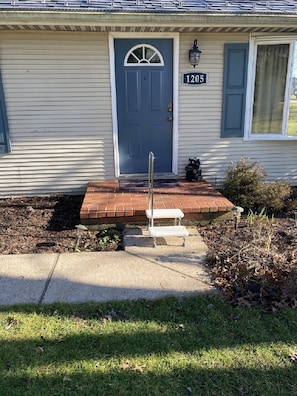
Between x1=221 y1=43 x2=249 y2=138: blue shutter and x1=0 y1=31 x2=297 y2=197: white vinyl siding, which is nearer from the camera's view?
x1=0 y1=31 x2=297 y2=197: white vinyl siding

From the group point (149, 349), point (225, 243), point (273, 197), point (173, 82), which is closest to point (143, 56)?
point (173, 82)

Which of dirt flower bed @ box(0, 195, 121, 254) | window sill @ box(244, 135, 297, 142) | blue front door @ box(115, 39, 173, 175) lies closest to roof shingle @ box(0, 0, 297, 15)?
blue front door @ box(115, 39, 173, 175)

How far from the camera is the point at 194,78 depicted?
5234mm

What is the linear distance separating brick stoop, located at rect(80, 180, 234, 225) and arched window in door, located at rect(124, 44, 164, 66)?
1.84 meters

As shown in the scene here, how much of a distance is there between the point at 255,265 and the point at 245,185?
7.00 feet

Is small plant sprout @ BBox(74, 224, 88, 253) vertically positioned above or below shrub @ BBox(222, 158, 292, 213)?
below

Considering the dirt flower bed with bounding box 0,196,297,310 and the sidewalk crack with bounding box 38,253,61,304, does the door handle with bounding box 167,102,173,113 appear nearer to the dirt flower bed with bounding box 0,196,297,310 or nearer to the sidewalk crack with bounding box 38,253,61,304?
the dirt flower bed with bounding box 0,196,297,310

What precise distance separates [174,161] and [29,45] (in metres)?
2.74

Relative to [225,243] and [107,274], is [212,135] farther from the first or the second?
[107,274]

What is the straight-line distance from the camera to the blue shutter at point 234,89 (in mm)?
5203

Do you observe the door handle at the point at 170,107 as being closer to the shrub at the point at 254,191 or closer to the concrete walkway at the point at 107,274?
the shrub at the point at 254,191

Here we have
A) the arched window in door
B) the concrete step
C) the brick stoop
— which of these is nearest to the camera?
the concrete step

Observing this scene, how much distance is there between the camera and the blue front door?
513cm

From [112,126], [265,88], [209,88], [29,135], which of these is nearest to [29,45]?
[29,135]
